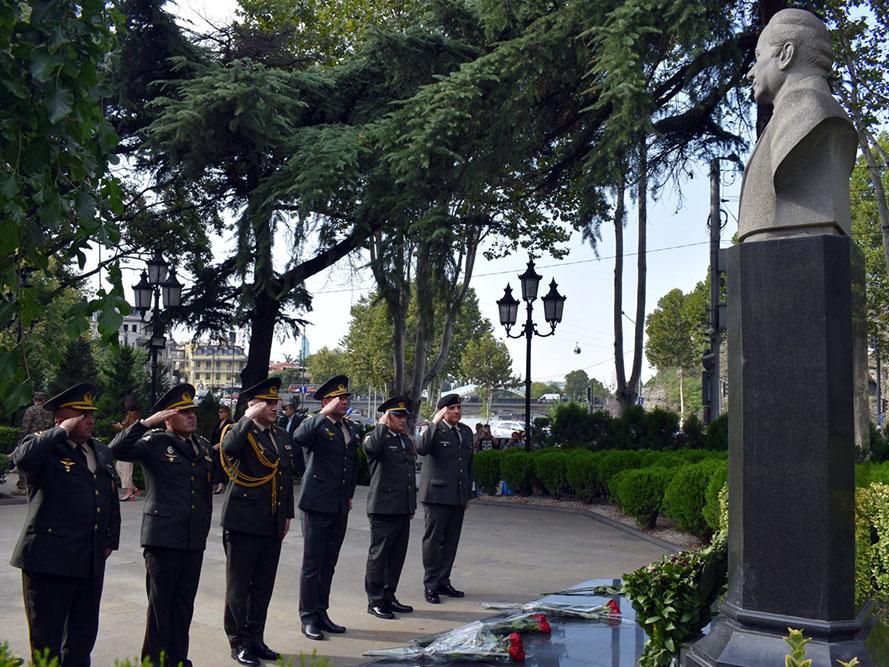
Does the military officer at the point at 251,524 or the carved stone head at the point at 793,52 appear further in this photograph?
the military officer at the point at 251,524

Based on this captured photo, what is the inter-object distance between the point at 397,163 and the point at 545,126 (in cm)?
249

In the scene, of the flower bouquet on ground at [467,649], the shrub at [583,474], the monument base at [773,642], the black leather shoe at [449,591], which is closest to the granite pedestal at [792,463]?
the monument base at [773,642]

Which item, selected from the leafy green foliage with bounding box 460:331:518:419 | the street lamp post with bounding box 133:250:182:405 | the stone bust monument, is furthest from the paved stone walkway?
the leafy green foliage with bounding box 460:331:518:419

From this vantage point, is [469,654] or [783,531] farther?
[469,654]

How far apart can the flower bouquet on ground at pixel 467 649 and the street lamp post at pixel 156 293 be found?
11522 millimetres

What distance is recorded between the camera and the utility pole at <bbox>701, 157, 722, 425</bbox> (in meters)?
15.2

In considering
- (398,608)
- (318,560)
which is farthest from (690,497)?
(318,560)

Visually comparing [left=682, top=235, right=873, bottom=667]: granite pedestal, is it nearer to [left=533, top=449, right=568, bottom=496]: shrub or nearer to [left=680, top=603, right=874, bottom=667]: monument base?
[left=680, top=603, right=874, bottom=667]: monument base

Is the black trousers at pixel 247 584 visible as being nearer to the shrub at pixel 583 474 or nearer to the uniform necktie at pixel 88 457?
the uniform necktie at pixel 88 457

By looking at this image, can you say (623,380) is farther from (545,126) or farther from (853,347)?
(853,347)

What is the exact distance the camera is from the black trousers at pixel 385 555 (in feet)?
24.2

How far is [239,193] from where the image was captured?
16547 millimetres

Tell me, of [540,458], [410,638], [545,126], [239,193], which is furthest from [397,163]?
[410,638]

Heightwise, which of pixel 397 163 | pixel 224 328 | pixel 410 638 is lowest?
pixel 410 638
